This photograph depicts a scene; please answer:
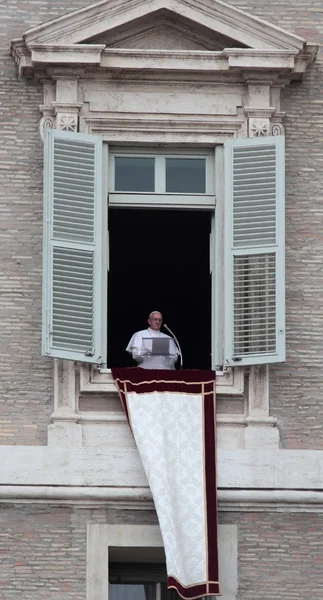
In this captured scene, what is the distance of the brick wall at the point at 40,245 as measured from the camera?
25906 mm

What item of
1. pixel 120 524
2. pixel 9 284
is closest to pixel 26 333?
pixel 9 284

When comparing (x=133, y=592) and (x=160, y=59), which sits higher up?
(x=160, y=59)

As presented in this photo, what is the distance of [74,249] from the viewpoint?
26250 mm

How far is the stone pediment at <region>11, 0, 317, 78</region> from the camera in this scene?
26562 millimetres

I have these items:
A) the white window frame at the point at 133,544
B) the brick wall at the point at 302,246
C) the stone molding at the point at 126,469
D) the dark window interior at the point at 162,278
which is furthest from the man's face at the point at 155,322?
the dark window interior at the point at 162,278

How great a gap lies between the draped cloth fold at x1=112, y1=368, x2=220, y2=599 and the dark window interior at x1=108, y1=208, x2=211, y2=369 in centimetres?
506

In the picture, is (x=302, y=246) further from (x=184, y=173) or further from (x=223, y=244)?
(x=184, y=173)

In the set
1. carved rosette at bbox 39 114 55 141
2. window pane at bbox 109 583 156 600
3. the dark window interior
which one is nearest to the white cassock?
window pane at bbox 109 583 156 600

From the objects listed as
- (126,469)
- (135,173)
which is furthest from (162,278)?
(126,469)

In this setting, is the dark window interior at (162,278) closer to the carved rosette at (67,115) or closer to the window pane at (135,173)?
the window pane at (135,173)

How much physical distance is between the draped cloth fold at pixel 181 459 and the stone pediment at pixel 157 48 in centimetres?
312

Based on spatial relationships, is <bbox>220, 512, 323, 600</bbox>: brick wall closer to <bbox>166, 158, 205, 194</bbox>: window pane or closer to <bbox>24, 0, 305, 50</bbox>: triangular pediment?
<bbox>166, 158, 205, 194</bbox>: window pane

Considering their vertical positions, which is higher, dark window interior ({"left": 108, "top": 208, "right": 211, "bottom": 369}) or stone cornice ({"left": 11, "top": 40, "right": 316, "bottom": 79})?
dark window interior ({"left": 108, "top": 208, "right": 211, "bottom": 369})

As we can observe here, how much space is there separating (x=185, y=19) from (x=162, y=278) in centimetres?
742
